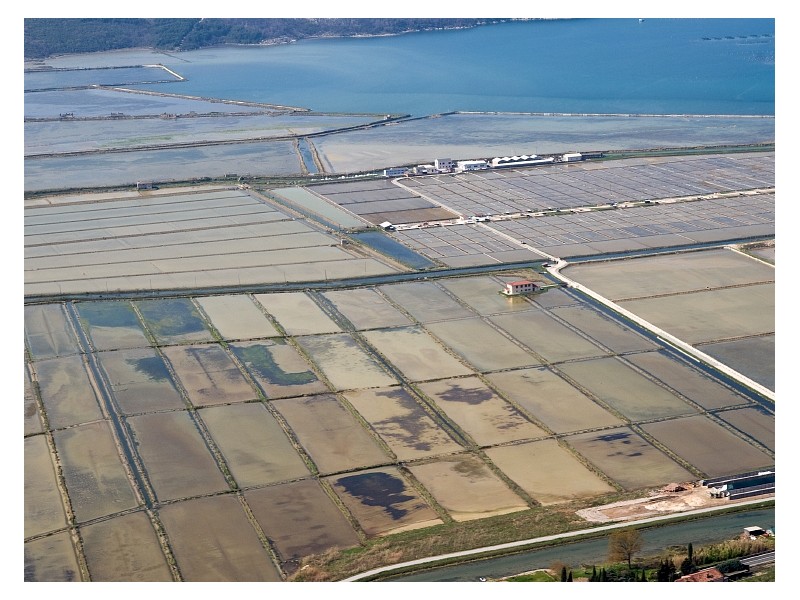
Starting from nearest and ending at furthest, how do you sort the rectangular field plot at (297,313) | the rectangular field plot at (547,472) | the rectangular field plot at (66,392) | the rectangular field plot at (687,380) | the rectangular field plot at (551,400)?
the rectangular field plot at (547,472), the rectangular field plot at (551,400), the rectangular field plot at (66,392), the rectangular field plot at (687,380), the rectangular field plot at (297,313)

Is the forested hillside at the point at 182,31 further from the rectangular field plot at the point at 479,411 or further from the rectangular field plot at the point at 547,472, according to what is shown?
the rectangular field plot at the point at 547,472

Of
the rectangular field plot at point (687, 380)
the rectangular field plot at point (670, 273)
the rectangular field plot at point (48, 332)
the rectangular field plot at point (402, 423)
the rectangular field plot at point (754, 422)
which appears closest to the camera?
the rectangular field plot at point (402, 423)

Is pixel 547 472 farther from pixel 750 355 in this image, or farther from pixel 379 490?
pixel 750 355

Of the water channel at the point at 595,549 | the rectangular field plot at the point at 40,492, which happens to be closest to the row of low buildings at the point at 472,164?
the rectangular field plot at the point at 40,492

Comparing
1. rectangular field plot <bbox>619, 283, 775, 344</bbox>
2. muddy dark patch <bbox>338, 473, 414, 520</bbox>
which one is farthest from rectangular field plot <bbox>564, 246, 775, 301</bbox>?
muddy dark patch <bbox>338, 473, 414, 520</bbox>

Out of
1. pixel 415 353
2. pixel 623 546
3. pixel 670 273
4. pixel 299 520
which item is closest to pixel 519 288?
pixel 670 273

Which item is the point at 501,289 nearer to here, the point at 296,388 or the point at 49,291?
the point at 296,388
